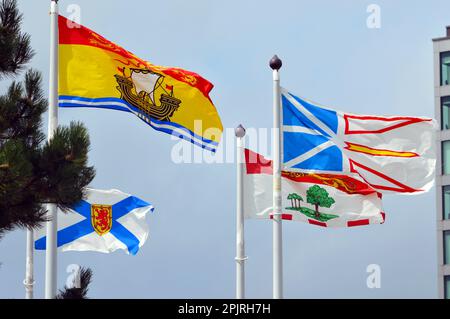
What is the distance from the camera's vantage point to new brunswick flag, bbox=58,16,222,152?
26016 millimetres

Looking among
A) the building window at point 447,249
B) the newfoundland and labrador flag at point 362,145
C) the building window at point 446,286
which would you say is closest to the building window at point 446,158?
the building window at point 447,249

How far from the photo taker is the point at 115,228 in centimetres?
3094

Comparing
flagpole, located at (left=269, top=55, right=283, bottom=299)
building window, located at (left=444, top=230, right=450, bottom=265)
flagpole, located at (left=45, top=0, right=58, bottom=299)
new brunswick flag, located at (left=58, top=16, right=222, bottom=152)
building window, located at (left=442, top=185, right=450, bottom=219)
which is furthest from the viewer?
building window, located at (left=442, top=185, right=450, bottom=219)

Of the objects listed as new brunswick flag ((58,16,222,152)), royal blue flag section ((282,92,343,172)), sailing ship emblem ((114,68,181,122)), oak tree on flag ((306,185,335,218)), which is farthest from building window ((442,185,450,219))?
sailing ship emblem ((114,68,181,122))

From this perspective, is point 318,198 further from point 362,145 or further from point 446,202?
point 446,202

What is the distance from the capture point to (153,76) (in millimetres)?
26922

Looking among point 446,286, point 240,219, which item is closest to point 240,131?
point 240,219

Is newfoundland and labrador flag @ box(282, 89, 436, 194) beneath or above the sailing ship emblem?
beneath

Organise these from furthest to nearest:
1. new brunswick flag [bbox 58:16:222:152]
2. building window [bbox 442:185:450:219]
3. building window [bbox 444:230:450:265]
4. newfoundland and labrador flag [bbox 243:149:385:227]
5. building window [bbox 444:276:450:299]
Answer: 1. building window [bbox 442:185:450:219]
2. building window [bbox 444:230:450:265]
3. building window [bbox 444:276:450:299]
4. newfoundland and labrador flag [bbox 243:149:385:227]
5. new brunswick flag [bbox 58:16:222:152]

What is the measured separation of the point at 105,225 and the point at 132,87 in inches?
206

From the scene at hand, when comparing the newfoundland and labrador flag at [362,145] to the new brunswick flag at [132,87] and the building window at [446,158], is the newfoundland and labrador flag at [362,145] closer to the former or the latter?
the new brunswick flag at [132,87]

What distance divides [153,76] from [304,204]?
14.4ft

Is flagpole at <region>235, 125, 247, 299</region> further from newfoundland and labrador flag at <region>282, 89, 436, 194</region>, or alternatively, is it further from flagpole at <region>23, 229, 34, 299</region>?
flagpole at <region>23, 229, 34, 299</region>
